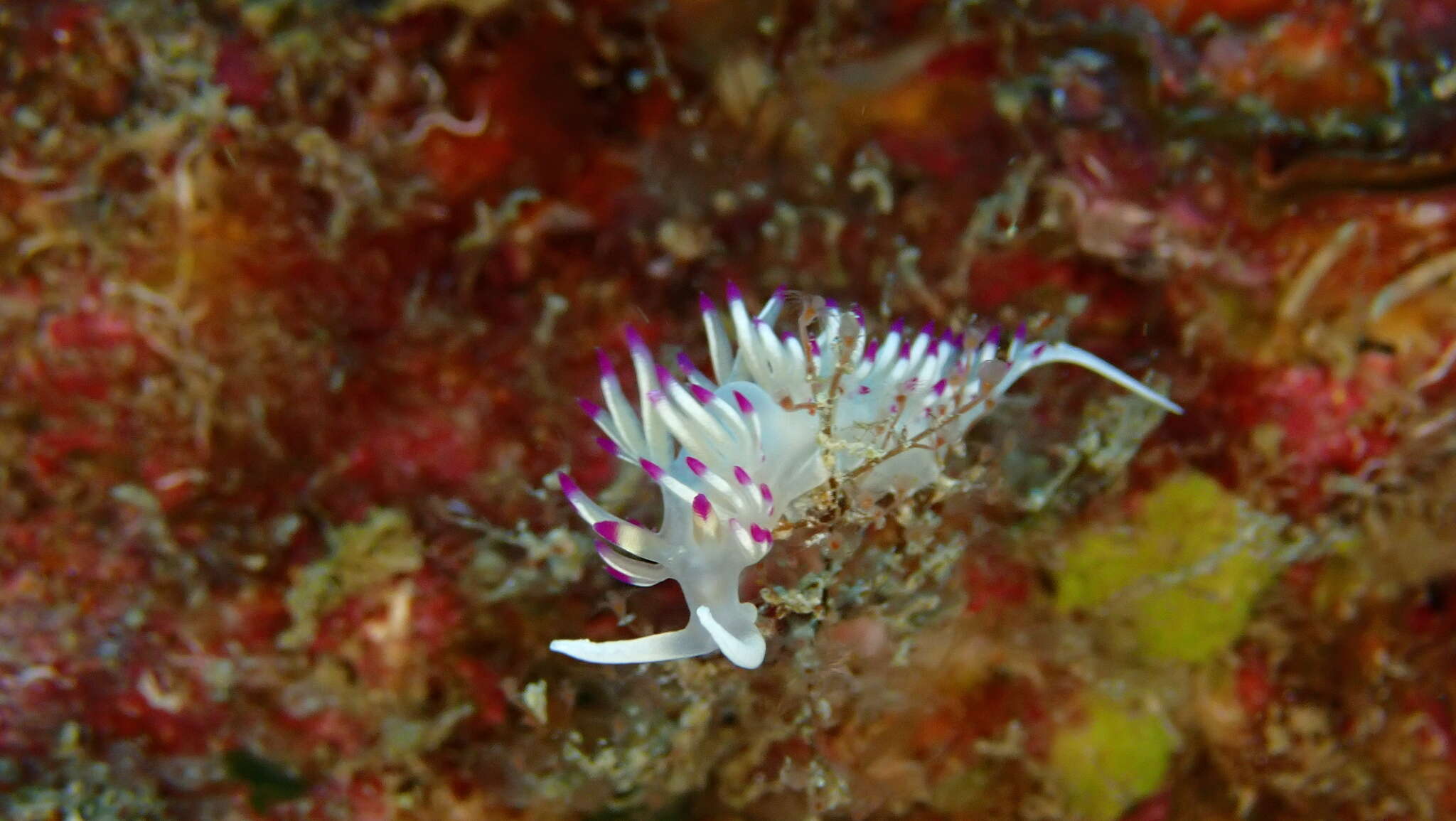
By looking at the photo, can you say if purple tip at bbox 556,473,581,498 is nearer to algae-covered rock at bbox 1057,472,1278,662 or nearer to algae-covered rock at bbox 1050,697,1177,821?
algae-covered rock at bbox 1057,472,1278,662

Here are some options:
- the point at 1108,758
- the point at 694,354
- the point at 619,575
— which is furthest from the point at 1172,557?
the point at 619,575

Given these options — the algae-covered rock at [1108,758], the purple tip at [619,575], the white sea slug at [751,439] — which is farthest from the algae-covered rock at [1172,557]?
the purple tip at [619,575]

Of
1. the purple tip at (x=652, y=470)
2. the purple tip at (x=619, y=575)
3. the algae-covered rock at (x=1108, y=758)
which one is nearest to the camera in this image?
the purple tip at (x=652, y=470)

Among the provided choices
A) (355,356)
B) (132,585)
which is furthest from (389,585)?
(132,585)

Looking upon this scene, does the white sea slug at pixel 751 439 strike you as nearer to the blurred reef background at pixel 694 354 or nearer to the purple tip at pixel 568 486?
the purple tip at pixel 568 486

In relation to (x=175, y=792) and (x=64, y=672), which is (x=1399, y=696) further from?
(x=64, y=672)

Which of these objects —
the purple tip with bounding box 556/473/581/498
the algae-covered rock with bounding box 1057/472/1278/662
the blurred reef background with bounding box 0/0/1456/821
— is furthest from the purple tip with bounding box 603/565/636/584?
the algae-covered rock with bounding box 1057/472/1278/662
